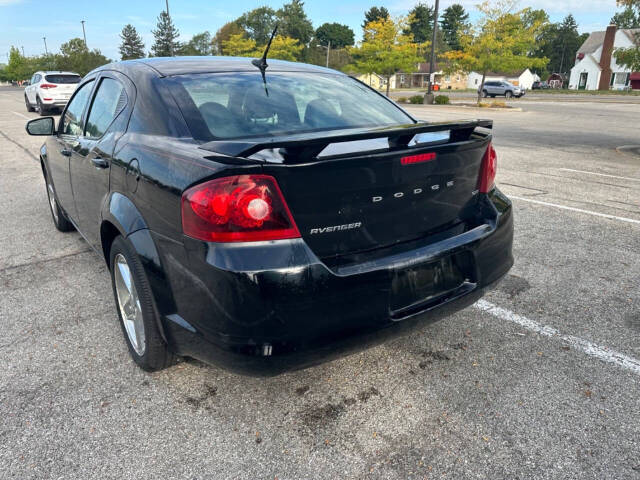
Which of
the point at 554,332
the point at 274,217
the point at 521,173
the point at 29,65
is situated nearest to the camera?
the point at 274,217

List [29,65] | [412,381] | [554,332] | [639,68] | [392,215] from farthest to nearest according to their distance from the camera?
[29,65], [639,68], [554,332], [412,381], [392,215]

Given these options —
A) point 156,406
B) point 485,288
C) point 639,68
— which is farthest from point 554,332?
point 639,68

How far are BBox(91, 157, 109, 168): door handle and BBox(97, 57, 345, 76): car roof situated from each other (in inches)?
23.5

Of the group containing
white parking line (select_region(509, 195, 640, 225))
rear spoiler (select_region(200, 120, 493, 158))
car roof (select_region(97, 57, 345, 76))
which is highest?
car roof (select_region(97, 57, 345, 76))

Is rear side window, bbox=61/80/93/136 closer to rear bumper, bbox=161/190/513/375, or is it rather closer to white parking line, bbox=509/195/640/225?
rear bumper, bbox=161/190/513/375

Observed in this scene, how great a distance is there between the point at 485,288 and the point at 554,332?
878mm

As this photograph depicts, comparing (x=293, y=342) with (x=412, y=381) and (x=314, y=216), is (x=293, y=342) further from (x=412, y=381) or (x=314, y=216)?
(x=412, y=381)

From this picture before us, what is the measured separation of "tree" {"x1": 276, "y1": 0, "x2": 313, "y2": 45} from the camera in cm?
10894

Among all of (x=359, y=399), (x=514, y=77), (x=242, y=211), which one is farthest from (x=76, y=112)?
(x=514, y=77)

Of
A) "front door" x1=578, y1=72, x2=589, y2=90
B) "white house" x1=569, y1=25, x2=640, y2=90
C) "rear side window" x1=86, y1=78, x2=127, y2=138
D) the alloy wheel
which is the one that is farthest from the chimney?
the alloy wheel

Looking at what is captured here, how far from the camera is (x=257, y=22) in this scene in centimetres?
11119

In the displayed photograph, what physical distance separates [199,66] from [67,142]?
4.84ft

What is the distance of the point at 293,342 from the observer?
6.22 ft

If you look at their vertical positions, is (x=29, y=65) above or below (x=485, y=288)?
above
